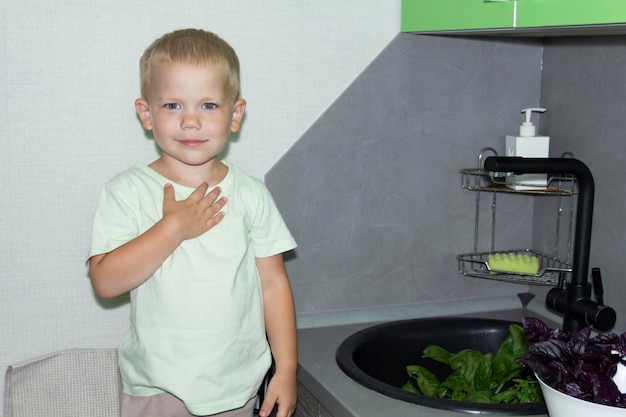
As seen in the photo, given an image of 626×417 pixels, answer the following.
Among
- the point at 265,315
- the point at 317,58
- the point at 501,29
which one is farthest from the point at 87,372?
the point at 501,29

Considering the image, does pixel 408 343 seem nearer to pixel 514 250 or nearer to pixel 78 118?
pixel 514 250

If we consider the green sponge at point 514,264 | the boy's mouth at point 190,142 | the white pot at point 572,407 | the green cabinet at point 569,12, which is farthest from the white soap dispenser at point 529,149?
the boy's mouth at point 190,142

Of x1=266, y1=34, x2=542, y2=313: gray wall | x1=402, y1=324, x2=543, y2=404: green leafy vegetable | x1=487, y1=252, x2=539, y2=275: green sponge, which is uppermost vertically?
x1=266, y1=34, x2=542, y2=313: gray wall

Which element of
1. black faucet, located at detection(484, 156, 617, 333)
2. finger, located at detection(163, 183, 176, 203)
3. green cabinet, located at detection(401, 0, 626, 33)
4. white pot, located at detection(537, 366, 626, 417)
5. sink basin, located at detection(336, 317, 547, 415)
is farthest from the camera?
sink basin, located at detection(336, 317, 547, 415)

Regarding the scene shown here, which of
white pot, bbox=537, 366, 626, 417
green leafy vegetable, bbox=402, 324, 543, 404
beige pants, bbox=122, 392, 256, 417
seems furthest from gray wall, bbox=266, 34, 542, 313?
white pot, bbox=537, 366, 626, 417

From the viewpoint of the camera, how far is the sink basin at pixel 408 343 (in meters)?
1.64

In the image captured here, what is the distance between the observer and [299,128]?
169cm

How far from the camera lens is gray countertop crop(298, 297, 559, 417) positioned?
135 centimetres

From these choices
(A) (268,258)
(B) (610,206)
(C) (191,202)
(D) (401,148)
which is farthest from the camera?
(D) (401,148)

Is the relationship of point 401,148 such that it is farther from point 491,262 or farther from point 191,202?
point 191,202

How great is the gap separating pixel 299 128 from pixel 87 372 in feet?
2.09

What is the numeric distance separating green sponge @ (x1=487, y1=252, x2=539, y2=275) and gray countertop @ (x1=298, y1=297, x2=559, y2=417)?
0.15 metres

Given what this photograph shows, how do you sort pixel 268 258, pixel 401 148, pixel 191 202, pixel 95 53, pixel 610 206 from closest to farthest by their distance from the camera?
pixel 191 202 → pixel 268 258 → pixel 95 53 → pixel 610 206 → pixel 401 148

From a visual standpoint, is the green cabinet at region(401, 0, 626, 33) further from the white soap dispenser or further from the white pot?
the white pot
